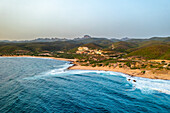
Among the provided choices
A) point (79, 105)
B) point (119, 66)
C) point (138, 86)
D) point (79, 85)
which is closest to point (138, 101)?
point (138, 86)

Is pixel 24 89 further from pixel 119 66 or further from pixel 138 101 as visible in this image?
pixel 119 66

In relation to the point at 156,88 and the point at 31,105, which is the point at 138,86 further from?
the point at 31,105

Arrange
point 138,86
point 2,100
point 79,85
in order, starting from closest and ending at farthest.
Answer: point 2,100 → point 138,86 → point 79,85

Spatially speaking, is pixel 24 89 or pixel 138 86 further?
pixel 138 86

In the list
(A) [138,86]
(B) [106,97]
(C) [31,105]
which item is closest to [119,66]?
(A) [138,86]

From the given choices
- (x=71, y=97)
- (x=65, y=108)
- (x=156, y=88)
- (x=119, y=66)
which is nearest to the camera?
(x=65, y=108)

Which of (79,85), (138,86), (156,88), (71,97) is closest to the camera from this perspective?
(71,97)

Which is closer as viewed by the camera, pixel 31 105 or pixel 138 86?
pixel 31 105

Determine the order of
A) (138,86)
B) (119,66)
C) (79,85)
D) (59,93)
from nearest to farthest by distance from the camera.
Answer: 1. (59,93)
2. (138,86)
3. (79,85)
4. (119,66)
